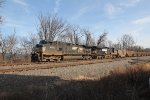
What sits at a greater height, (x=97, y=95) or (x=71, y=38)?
(x=71, y=38)

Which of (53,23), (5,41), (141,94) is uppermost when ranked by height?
(53,23)

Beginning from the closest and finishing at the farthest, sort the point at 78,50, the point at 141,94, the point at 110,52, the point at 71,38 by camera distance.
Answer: the point at 141,94
the point at 78,50
the point at 110,52
the point at 71,38

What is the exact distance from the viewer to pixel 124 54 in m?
62.5

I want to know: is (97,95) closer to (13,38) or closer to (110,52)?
(110,52)

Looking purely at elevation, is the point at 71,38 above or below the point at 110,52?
above

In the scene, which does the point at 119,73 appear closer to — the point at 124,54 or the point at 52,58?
the point at 52,58

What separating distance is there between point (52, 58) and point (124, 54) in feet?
106

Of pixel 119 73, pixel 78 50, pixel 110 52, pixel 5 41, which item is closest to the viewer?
pixel 119 73

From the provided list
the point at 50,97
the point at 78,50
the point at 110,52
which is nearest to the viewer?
the point at 50,97

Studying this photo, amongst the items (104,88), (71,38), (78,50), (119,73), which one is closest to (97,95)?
(104,88)

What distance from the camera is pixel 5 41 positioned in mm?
72062

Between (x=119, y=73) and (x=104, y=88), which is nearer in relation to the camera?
(x=104, y=88)

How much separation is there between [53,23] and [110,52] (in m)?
27.5

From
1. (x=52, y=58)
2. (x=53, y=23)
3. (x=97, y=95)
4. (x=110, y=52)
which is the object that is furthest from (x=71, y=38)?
(x=97, y=95)
